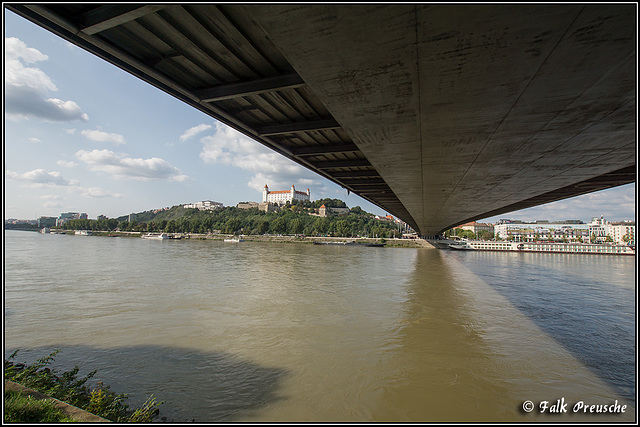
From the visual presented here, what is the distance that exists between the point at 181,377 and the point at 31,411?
3.06 meters

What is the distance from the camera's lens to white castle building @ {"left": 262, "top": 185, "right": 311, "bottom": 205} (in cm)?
15238

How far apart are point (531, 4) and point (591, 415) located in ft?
20.6

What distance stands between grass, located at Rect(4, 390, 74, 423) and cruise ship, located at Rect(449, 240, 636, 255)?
7049cm

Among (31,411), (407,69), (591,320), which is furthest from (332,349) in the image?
(591,320)

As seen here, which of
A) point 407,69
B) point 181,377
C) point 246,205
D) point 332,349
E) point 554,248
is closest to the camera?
point 407,69

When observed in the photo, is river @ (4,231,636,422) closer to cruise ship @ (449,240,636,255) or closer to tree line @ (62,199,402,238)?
cruise ship @ (449,240,636,255)

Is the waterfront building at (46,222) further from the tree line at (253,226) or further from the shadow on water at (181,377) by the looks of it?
the shadow on water at (181,377)

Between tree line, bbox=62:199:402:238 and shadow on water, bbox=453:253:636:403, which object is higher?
tree line, bbox=62:199:402:238

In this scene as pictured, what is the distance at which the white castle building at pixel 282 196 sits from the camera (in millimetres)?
152375

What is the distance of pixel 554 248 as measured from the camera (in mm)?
63125

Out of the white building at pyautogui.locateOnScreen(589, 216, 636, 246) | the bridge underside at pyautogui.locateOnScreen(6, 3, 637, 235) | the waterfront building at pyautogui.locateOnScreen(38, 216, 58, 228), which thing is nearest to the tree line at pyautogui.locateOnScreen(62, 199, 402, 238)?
the waterfront building at pyautogui.locateOnScreen(38, 216, 58, 228)

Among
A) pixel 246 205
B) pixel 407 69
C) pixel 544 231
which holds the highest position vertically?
pixel 246 205

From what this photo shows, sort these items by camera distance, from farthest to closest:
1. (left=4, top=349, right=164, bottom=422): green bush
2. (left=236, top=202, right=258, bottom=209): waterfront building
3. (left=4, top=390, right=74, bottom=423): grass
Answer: (left=236, top=202, right=258, bottom=209): waterfront building → (left=4, top=349, right=164, bottom=422): green bush → (left=4, top=390, right=74, bottom=423): grass

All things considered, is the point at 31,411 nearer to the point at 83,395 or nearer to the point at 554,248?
the point at 83,395
